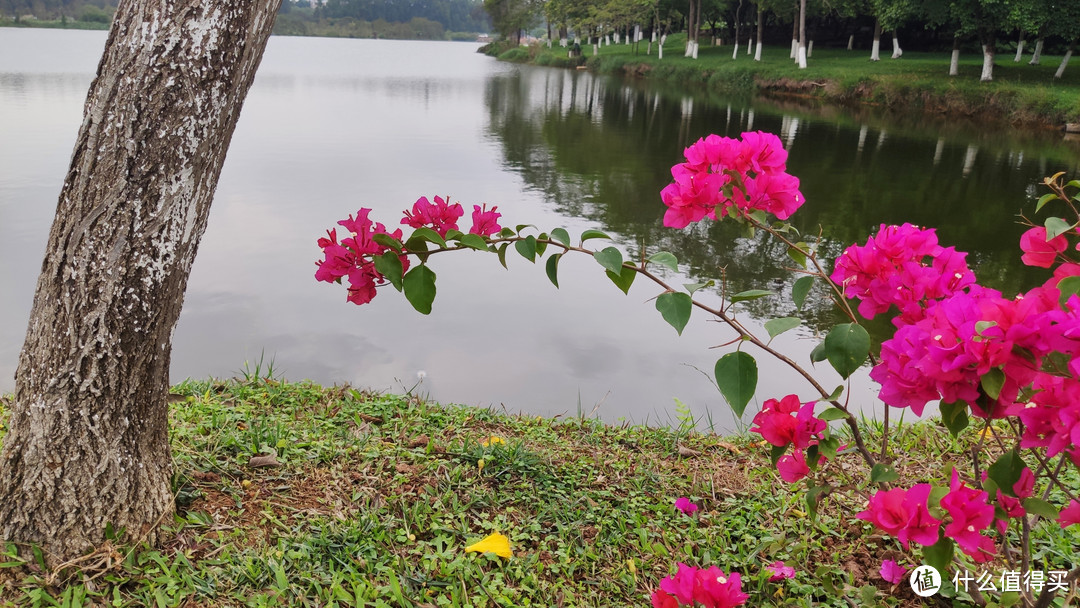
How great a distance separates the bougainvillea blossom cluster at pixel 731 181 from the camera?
1367 mm

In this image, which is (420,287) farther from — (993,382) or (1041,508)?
(1041,508)

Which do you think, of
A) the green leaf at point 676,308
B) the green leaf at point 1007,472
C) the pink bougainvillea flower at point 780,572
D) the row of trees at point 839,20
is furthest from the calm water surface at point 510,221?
the row of trees at point 839,20

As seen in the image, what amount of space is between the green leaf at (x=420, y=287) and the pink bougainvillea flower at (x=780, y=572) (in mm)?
1079

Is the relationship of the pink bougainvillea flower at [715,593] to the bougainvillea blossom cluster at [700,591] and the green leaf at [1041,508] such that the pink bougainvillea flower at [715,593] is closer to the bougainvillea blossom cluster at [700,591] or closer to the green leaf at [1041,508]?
the bougainvillea blossom cluster at [700,591]

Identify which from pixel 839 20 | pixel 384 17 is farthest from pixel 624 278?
pixel 384 17

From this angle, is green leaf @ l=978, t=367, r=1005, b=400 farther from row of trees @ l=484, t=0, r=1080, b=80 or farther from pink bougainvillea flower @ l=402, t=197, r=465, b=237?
row of trees @ l=484, t=0, r=1080, b=80

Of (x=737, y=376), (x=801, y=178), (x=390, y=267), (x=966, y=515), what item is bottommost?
(x=801, y=178)

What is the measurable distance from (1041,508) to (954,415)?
290 millimetres

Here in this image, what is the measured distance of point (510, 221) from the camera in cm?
666

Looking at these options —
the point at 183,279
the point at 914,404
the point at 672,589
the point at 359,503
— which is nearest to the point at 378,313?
the point at 359,503

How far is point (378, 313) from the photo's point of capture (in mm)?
4398

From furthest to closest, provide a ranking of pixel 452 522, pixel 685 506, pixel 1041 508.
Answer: pixel 685 506
pixel 452 522
pixel 1041 508

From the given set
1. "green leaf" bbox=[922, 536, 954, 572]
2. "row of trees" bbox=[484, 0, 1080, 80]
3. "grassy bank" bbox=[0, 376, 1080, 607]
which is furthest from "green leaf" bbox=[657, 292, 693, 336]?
"row of trees" bbox=[484, 0, 1080, 80]

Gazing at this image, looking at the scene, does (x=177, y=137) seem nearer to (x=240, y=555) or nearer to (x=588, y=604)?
(x=240, y=555)
